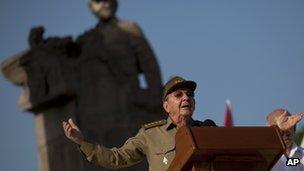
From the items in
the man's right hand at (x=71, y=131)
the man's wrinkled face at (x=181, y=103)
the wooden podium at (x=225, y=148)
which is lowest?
the wooden podium at (x=225, y=148)

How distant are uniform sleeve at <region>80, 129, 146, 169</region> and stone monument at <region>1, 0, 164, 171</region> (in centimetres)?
711

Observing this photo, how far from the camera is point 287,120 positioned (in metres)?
5.83

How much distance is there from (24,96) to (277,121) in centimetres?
804

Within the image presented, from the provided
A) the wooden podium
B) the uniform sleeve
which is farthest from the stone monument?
the wooden podium

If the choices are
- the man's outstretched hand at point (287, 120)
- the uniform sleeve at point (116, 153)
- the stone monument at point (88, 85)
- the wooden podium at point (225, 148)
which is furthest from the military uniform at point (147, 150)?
the stone monument at point (88, 85)

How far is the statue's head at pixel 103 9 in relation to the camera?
14.3 metres

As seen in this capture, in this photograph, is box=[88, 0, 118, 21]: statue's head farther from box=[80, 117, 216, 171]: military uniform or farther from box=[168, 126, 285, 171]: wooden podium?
box=[168, 126, 285, 171]: wooden podium

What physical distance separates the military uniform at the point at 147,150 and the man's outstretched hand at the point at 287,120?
575mm

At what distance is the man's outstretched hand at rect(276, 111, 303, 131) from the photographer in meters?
5.70

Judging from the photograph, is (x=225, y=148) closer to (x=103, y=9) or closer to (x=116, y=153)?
(x=116, y=153)

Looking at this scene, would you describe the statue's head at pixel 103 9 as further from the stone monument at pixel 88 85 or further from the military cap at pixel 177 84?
the military cap at pixel 177 84

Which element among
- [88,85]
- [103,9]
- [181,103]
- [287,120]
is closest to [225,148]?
[181,103]

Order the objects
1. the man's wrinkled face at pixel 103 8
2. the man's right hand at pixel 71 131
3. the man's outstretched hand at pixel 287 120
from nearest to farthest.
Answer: the man's right hand at pixel 71 131, the man's outstretched hand at pixel 287 120, the man's wrinkled face at pixel 103 8

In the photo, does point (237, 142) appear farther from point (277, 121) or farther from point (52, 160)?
point (52, 160)
